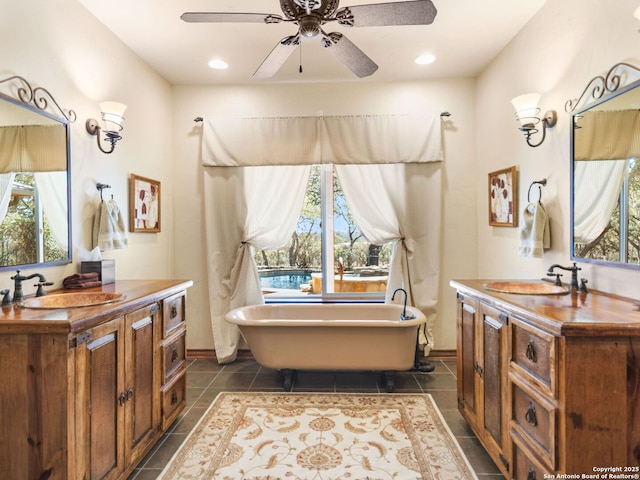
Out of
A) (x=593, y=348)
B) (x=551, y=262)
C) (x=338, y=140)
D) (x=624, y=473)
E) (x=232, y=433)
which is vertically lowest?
(x=232, y=433)

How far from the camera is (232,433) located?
223 centimetres

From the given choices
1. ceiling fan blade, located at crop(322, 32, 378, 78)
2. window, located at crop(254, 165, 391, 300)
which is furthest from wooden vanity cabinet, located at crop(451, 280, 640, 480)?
window, located at crop(254, 165, 391, 300)

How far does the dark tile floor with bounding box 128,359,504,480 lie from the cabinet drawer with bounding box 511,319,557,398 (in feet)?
2.70

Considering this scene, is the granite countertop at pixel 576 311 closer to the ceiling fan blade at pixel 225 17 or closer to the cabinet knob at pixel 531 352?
the cabinet knob at pixel 531 352

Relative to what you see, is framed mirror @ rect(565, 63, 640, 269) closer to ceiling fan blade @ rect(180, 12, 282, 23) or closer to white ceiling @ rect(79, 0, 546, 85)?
white ceiling @ rect(79, 0, 546, 85)

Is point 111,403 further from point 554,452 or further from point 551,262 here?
point 551,262

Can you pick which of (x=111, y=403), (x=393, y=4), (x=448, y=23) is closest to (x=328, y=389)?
(x=111, y=403)

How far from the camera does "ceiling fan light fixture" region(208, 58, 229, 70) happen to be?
9.96ft

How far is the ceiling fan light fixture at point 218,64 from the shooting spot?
3.04 m

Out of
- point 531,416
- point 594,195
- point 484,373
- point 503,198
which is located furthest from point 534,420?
point 503,198

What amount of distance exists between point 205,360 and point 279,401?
1.22m

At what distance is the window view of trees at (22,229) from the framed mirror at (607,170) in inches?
117

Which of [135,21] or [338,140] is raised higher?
[135,21]

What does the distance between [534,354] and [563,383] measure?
0.64 feet
